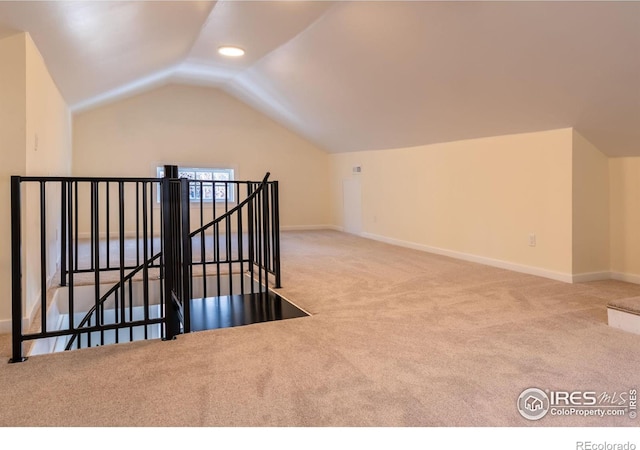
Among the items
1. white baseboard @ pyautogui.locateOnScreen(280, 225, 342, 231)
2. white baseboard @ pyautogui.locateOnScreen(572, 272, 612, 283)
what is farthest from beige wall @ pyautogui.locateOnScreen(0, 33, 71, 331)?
white baseboard @ pyautogui.locateOnScreen(280, 225, 342, 231)

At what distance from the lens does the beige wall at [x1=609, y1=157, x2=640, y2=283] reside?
166 inches

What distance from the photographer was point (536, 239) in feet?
15.0

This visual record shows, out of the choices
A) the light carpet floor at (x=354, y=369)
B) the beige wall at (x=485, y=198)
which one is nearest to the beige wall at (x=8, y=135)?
the light carpet floor at (x=354, y=369)

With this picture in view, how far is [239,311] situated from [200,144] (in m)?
5.50

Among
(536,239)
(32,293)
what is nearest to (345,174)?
(536,239)

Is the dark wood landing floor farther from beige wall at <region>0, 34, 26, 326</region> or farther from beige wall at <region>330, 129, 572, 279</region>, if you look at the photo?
beige wall at <region>330, 129, 572, 279</region>

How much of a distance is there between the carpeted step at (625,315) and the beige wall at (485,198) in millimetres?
1365

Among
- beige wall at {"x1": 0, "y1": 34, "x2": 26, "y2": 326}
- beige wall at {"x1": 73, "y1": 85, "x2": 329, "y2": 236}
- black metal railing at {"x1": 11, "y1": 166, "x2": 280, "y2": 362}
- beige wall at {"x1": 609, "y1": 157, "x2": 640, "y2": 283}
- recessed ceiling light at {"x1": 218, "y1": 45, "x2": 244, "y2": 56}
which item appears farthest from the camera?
beige wall at {"x1": 73, "y1": 85, "x2": 329, "y2": 236}

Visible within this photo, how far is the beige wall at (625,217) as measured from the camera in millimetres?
4215

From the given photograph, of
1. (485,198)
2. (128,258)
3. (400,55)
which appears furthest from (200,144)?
(485,198)

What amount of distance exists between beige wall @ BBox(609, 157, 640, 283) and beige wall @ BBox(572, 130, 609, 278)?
0.20ft

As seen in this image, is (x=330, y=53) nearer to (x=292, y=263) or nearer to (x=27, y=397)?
(x=292, y=263)

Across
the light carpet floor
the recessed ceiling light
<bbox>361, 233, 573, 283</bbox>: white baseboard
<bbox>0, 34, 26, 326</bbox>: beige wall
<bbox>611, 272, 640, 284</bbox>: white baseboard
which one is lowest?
Answer: the light carpet floor

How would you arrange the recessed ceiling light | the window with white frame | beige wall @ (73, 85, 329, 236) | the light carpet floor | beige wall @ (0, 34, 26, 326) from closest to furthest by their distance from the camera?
1. the light carpet floor
2. beige wall @ (0, 34, 26, 326)
3. the recessed ceiling light
4. beige wall @ (73, 85, 329, 236)
5. the window with white frame
